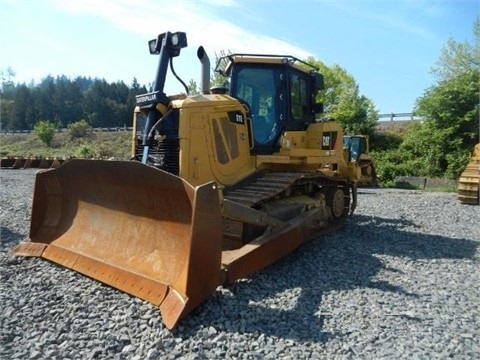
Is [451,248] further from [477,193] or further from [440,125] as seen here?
[440,125]

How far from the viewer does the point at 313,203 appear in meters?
6.21

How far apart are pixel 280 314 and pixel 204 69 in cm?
382

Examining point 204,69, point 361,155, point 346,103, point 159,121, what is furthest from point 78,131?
point 159,121

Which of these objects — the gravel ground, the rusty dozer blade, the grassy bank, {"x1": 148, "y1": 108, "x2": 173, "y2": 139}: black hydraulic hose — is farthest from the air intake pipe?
the grassy bank

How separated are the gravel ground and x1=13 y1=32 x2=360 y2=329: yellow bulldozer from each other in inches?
7.7

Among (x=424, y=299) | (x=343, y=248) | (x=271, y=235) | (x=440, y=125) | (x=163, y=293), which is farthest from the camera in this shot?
(x=440, y=125)

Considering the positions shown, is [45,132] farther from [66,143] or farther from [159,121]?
[159,121]

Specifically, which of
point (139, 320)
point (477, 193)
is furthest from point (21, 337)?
point (477, 193)

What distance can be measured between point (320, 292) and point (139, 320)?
70.6 inches

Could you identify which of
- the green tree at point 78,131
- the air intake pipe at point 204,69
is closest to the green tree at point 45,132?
the green tree at point 78,131

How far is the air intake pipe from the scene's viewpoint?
587cm

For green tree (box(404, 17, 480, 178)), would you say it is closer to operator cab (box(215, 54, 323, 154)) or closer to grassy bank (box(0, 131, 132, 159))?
operator cab (box(215, 54, 323, 154))

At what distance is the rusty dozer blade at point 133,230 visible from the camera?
133 inches

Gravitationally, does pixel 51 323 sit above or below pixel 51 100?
below
